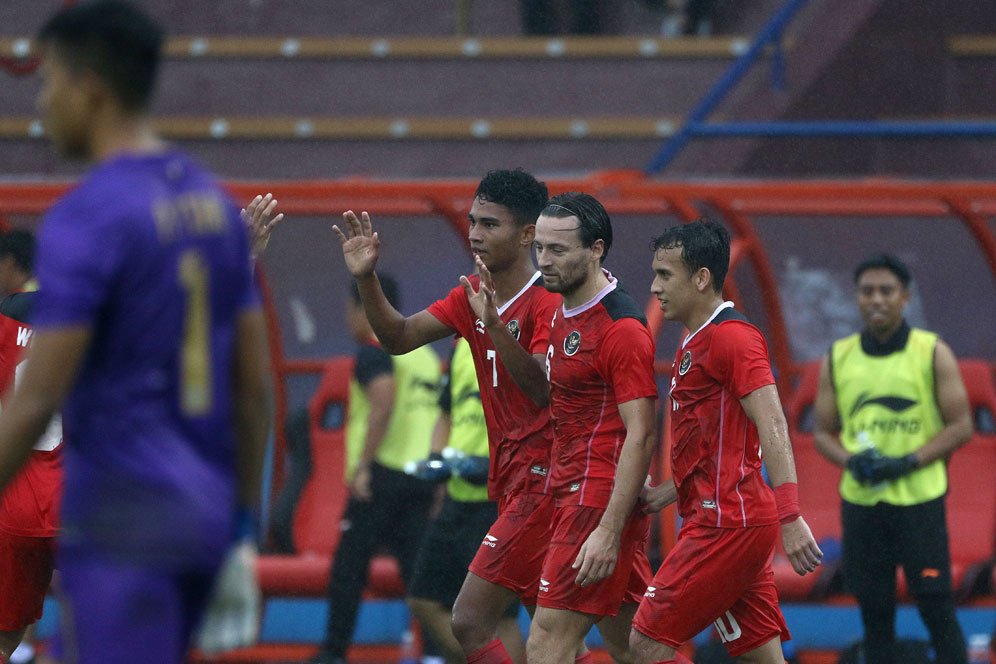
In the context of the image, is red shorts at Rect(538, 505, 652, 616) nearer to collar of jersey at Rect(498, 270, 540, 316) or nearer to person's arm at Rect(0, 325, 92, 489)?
collar of jersey at Rect(498, 270, 540, 316)

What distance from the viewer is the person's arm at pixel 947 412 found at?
6.52 metres

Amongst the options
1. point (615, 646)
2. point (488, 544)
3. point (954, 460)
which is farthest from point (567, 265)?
point (954, 460)

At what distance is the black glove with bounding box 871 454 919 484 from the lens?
646 centimetres

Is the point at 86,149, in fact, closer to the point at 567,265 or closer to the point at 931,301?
the point at 567,265

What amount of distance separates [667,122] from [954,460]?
320 cm

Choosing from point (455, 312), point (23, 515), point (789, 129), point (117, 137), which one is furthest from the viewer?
point (789, 129)

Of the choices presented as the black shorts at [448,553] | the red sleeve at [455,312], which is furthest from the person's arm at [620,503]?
the black shorts at [448,553]

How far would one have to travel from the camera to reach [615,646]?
5207 mm

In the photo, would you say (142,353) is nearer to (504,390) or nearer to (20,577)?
(504,390)

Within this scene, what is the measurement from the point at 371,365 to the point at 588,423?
2.76m

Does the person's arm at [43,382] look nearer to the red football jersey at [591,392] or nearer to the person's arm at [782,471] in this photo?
the red football jersey at [591,392]

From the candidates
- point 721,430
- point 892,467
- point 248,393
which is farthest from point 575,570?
point 892,467

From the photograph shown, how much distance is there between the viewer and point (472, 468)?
6.57m

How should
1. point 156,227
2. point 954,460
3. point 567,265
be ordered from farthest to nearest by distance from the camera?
point 954,460, point 567,265, point 156,227
